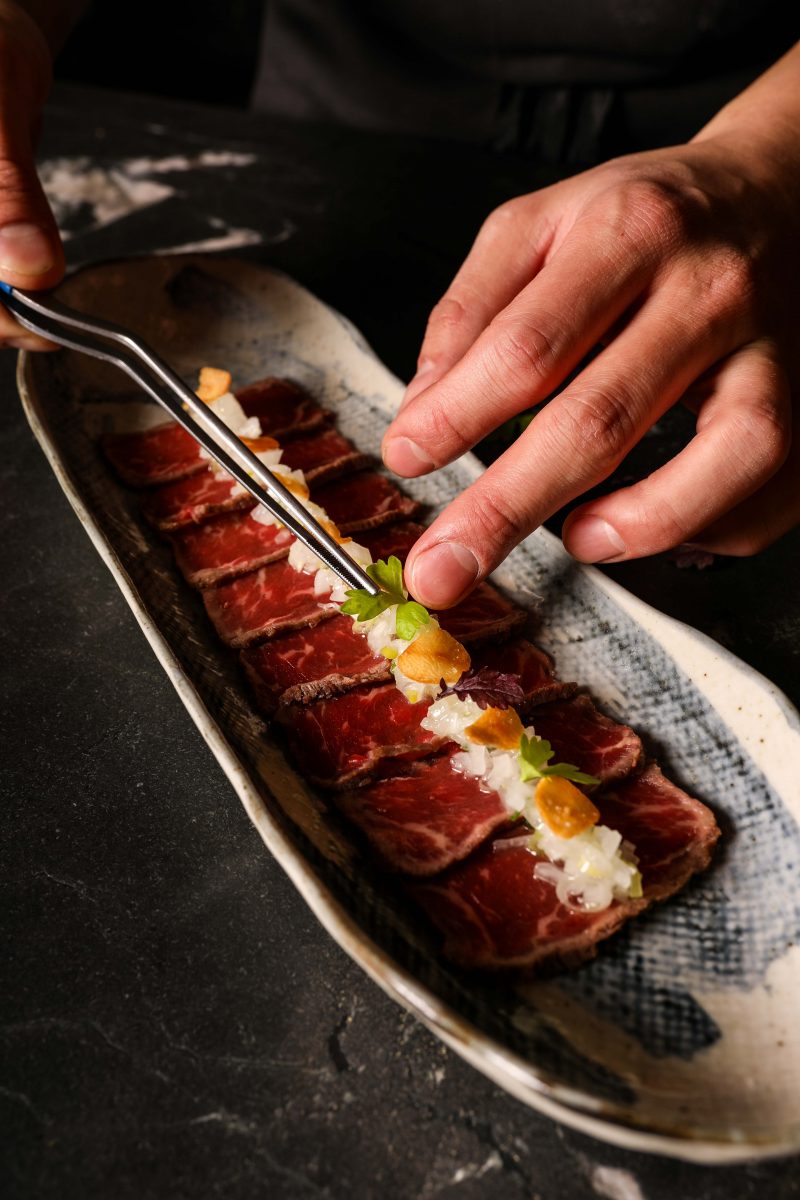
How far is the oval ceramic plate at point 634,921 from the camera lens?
1.91 meters

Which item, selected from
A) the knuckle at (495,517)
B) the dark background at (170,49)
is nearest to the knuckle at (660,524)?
the knuckle at (495,517)

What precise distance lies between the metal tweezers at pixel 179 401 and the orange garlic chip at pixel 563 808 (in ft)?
2.63

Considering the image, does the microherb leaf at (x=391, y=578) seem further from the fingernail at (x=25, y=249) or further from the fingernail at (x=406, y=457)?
the fingernail at (x=25, y=249)

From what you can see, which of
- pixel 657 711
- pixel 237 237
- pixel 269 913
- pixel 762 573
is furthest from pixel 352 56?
pixel 269 913

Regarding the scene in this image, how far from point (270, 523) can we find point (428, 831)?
1.43m

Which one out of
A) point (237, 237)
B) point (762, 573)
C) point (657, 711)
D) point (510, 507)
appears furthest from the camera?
point (237, 237)

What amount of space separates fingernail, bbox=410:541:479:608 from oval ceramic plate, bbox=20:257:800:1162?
51 centimetres

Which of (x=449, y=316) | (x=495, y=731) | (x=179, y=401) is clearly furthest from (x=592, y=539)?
(x=179, y=401)

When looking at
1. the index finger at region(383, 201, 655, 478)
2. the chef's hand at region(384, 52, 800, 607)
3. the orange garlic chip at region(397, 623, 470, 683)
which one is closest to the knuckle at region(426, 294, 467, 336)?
the chef's hand at region(384, 52, 800, 607)

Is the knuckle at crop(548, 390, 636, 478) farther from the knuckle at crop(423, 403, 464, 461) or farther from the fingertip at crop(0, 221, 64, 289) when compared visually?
the fingertip at crop(0, 221, 64, 289)

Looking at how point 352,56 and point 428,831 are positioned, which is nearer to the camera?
point 428,831

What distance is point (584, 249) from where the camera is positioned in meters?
2.82

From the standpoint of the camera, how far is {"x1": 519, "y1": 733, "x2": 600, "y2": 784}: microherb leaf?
2.42m

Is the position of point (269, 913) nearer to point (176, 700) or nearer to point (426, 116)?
point (176, 700)
